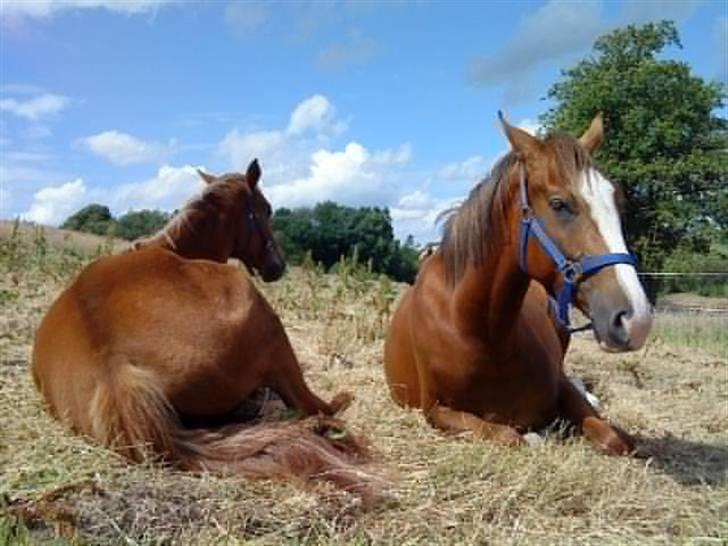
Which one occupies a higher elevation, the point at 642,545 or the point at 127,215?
the point at 127,215

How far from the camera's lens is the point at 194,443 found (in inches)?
132

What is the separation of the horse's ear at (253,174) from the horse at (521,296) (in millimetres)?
1737

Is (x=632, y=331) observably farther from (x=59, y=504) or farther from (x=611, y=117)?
(x=611, y=117)

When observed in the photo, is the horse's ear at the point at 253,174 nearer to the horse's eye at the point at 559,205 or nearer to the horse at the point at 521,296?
the horse at the point at 521,296

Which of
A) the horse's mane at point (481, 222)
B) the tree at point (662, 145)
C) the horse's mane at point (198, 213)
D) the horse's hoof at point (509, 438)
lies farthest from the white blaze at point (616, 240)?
the tree at point (662, 145)

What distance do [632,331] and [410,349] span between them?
1892 mm

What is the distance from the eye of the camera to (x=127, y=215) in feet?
46.1

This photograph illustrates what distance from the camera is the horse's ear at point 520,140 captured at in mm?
3498

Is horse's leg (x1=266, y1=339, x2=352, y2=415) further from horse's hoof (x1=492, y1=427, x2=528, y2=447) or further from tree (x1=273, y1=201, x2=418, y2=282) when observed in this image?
tree (x1=273, y1=201, x2=418, y2=282)

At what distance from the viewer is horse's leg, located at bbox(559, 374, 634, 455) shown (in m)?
3.74

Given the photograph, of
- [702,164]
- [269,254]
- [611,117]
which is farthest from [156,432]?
[611,117]

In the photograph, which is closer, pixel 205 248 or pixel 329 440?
pixel 329 440

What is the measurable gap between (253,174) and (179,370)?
2.60 metres

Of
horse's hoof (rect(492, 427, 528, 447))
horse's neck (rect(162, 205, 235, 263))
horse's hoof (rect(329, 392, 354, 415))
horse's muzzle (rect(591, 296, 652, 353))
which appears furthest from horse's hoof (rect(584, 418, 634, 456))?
horse's neck (rect(162, 205, 235, 263))
